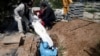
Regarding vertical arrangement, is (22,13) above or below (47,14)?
above

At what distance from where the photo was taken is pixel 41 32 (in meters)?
8.89

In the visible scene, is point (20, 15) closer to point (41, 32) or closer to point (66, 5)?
point (41, 32)

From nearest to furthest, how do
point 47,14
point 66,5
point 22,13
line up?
point 22,13
point 47,14
point 66,5

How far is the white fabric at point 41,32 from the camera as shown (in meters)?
8.31

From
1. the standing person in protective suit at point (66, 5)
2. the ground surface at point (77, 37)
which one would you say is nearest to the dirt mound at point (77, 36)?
the ground surface at point (77, 37)

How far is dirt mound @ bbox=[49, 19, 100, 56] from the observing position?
8.95m

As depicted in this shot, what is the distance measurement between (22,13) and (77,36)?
6.56 ft

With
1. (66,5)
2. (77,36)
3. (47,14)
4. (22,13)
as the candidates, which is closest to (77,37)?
(77,36)

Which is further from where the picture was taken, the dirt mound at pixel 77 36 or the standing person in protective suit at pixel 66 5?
the standing person in protective suit at pixel 66 5

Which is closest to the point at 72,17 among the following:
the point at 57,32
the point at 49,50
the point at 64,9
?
the point at 64,9

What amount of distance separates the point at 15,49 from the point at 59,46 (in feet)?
7.35

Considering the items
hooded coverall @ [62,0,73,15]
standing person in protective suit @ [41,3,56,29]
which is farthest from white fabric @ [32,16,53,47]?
hooded coverall @ [62,0,73,15]

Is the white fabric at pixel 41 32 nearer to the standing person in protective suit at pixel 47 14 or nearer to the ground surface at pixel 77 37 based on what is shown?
the ground surface at pixel 77 37

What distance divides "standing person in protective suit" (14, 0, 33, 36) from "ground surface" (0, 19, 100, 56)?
1.19 m
